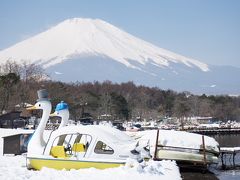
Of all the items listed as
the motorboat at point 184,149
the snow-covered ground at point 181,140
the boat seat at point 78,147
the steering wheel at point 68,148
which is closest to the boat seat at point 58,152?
the steering wheel at point 68,148

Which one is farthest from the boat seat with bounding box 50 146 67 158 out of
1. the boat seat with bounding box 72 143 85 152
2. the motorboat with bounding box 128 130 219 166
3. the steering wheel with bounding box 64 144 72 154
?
the motorboat with bounding box 128 130 219 166

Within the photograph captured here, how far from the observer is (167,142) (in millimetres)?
18000

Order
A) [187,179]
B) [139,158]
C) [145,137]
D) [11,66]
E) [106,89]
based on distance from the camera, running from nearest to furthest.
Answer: [139,158] → [187,179] → [145,137] → [11,66] → [106,89]

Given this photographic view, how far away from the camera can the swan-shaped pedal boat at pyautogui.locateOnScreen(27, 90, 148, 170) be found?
13.6 m

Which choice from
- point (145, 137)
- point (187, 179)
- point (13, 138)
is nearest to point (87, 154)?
point (187, 179)

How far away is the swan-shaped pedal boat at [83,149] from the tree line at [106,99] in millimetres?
40453

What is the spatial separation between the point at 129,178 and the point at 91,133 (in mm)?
2642

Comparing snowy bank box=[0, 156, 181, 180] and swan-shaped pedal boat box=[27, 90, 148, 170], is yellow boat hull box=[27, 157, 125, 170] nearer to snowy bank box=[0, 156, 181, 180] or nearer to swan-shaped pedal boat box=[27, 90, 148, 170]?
swan-shaped pedal boat box=[27, 90, 148, 170]

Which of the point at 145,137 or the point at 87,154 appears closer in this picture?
the point at 87,154

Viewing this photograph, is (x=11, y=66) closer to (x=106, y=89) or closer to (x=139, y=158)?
(x=106, y=89)

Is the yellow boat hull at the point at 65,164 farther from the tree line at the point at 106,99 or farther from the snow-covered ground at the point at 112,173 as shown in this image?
the tree line at the point at 106,99

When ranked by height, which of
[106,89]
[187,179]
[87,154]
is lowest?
[187,179]

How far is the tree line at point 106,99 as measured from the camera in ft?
196

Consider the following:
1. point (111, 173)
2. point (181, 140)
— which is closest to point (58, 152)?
point (111, 173)
